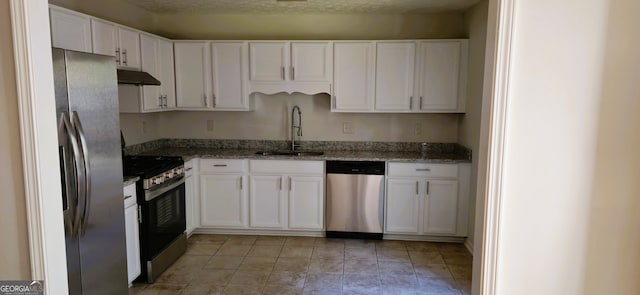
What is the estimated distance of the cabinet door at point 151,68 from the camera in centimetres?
364

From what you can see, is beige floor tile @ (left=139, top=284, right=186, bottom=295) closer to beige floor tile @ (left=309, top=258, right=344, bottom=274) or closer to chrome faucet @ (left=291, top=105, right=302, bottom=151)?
beige floor tile @ (left=309, top=258, right=344, bottom=274)

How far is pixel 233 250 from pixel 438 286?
1895 mm

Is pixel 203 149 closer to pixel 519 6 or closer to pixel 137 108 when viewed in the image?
pixel 137 108

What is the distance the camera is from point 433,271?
3.35m

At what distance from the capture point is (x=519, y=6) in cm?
125

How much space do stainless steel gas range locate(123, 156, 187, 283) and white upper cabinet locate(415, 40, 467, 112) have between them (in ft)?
8.25

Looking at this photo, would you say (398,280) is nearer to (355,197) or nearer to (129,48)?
(355,197)

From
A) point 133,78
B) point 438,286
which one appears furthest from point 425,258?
point 133,78

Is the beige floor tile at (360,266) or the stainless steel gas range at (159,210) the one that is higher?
the stainless steel gas range at (159,210)

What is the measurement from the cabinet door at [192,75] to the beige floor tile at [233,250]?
151 cm

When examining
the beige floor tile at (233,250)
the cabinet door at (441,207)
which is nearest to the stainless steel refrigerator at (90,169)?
the beige floor tile at (233,250)

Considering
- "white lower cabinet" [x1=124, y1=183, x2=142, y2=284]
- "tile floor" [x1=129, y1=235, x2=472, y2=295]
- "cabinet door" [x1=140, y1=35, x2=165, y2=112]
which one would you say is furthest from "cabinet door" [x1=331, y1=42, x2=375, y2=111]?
"white lower cabinet" [x1=124, y1=183, x2=142, y2=284]

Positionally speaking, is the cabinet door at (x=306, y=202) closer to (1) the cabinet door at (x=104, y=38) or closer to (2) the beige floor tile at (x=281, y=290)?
(2) the beige floor tile at (x=281, y=290)

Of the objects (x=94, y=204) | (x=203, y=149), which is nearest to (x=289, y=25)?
(x=203, y=149)
